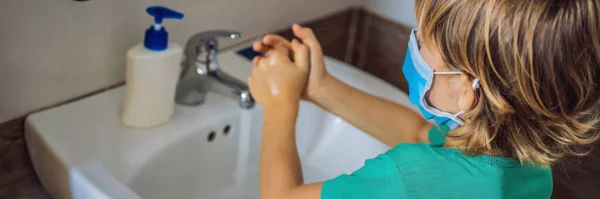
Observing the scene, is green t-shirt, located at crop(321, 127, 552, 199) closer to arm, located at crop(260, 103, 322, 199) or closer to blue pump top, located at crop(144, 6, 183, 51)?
arm, located at crop(260, 103, 322, 199)

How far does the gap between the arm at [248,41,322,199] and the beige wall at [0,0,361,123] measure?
0.20 m

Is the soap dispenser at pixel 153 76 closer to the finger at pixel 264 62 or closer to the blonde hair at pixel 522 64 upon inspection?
the finger at pixel 264 62

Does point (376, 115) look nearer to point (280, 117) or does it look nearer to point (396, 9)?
point (280, 117)

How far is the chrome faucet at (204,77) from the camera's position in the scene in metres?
0.83

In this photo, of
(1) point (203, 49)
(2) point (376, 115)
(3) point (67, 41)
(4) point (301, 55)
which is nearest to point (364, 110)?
(2) point (376, 115)

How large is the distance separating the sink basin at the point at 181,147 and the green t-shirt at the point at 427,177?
25 cm

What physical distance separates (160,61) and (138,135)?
0.10 meters

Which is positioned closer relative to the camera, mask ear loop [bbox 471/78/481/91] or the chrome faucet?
mask ear loop [bbox 471/78/481/91]

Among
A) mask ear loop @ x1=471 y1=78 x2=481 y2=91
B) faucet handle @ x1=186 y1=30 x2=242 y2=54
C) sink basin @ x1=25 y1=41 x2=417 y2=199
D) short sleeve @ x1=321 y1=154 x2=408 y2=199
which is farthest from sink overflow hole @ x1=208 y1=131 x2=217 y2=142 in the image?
mask ear loop @ x1=471 y1=78 x2=481 y2=91

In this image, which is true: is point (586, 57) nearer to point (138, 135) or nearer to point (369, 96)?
point (369, 96)

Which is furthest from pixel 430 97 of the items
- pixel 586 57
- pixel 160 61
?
pixel 160 61

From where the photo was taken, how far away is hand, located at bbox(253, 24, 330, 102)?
763 mm

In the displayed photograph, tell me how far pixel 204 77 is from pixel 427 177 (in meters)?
0.37

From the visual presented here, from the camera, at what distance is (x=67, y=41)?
778mm
